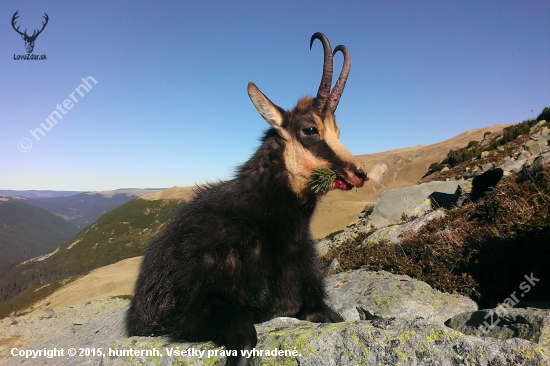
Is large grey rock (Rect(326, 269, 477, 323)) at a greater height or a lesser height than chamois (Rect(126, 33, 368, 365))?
lesser

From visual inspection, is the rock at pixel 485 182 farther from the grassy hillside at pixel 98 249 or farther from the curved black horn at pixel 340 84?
the grassy hillside at pixel 98 249

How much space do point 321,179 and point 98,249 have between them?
14475cm

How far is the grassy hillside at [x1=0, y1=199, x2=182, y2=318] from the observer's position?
11056 cm

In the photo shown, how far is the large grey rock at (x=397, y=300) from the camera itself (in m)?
6.34

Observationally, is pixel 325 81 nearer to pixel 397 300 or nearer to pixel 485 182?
pixel 397 300

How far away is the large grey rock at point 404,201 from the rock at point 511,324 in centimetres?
1246

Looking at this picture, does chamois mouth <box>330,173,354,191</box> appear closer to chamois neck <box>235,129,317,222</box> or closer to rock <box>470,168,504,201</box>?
chamois neck <box>235,129,317,222</box>

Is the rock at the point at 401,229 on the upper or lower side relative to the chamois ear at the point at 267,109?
lower

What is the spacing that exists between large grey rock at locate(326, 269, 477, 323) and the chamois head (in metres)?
2.78

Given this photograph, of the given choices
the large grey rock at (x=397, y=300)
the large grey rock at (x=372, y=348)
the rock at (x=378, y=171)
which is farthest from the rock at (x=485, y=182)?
the rock at (x=378, y=171)

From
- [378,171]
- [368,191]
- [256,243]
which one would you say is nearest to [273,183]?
[256,243]

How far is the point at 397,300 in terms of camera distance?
6.54 metres

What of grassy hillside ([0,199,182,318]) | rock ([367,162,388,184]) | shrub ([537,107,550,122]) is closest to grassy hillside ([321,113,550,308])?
shrub ([537,107,550,122])

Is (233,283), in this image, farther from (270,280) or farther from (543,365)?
(543,365)
